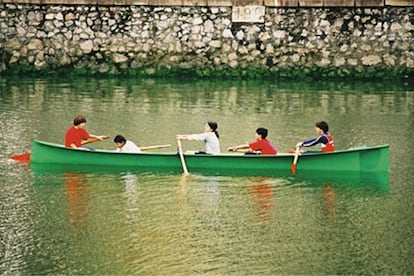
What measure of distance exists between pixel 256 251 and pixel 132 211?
106 inches

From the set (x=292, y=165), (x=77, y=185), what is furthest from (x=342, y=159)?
(x=77, y=185)

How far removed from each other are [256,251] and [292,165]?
4737 mm

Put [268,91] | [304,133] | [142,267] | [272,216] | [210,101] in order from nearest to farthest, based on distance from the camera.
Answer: [142,267] < [272,216] < [304,133] < [210,101] < [268,91]

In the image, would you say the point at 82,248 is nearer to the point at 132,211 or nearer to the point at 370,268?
the point at 132,211

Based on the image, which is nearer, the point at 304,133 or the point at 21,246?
the point at 21,246

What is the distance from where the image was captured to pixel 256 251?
14789 mm

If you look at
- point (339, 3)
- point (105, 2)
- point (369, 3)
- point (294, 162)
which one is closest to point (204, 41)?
point (105, 2)

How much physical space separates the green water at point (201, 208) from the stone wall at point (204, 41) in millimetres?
6193

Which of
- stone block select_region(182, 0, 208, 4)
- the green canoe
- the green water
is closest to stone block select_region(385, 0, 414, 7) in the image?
stone block select_region(182, 0, 208, 4)

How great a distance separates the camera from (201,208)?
17125 millimetres

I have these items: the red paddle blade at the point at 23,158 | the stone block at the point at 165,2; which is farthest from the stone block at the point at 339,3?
the red paddle blade at the point at 23,158

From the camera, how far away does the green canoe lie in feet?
63.7

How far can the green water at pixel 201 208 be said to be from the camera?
1436 centimetres

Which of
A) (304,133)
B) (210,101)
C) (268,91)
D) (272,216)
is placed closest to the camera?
(272,216)
